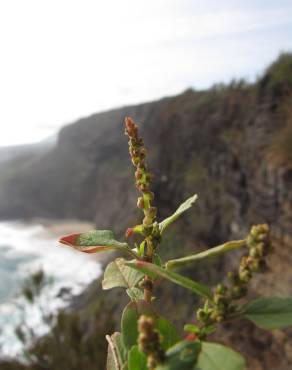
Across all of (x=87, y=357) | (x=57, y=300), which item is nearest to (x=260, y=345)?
(x=87, y=357)

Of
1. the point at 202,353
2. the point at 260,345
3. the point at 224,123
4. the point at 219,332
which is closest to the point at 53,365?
the point at 219,332

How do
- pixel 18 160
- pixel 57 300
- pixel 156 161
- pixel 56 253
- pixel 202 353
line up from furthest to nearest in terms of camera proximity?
pixel 18 160, pixel 56 253, pixel 57 300, pixel 156 161, pixel 202 353

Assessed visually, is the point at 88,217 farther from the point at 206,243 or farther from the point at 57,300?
the point at 206,243

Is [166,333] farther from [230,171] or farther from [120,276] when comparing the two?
[230,171]

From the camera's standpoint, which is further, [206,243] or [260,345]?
[206,243]

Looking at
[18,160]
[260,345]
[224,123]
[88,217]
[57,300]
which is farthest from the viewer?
[18,160]

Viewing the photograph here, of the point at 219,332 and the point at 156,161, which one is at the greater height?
the point at 156,161

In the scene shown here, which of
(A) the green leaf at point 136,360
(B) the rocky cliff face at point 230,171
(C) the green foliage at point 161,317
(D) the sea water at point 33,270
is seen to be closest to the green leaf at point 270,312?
(C) the green foliage at point 161,317

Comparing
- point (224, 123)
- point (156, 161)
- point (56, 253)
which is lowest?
point (56, 253)
